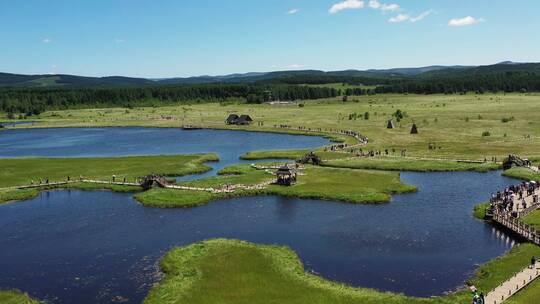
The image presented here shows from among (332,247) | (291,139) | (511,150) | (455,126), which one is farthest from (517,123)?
(332,247)

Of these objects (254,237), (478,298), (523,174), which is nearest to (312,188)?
(254,237)

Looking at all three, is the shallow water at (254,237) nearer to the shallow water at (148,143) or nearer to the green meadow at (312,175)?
the green meadow at (312,175)

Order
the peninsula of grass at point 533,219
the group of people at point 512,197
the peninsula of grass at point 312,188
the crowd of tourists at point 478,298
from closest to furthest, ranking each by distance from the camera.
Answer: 1. the crowd of tourists at point 478,298
2. the peninsula of grass at point 533,219
3. the group of people at point 512,197
4. the peninsula of grass at point 312,188

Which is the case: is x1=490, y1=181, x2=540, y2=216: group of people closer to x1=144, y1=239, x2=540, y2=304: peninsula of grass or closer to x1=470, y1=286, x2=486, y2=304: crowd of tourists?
x1=144, y1=239, x2=540, y2=304: peninsula of grass

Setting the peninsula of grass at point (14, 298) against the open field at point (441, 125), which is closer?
the peninsula of grass at point (14, 298)

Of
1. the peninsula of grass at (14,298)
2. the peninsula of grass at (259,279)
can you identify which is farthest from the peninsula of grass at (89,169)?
the peninsula of grass at (14,298)

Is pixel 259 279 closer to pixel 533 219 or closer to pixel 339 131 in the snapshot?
pixel 533 219

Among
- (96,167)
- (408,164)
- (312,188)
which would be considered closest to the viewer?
(312,188)
